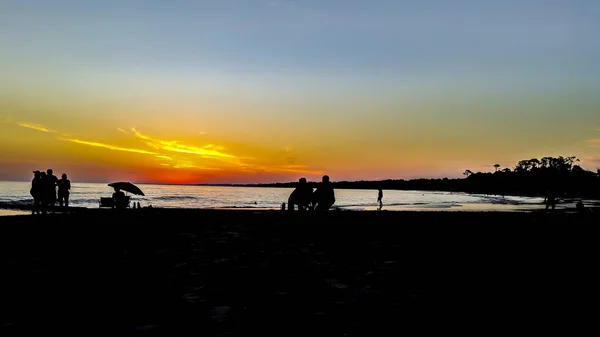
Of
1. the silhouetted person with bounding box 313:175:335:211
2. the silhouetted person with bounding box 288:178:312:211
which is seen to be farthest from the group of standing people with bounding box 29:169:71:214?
the silhouetted person with bounding box 313:175:335:211

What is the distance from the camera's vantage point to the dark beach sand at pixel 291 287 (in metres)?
5.30

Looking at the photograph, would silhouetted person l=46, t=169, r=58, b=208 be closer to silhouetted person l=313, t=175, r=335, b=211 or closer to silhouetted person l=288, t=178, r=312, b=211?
silhouetted person l=288, t=178, r=312, b=211

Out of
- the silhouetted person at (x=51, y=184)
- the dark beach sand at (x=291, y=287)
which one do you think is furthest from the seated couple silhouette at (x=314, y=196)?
the silhouetted person at (x=51, y=184)

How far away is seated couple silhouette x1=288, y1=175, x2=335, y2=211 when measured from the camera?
74.3 ft

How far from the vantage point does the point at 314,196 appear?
23.8m

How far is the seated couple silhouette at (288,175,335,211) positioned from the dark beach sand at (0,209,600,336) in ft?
26.6

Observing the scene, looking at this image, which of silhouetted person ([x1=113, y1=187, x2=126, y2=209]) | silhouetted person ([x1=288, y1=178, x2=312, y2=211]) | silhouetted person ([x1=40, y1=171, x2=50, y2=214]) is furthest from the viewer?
silhouetted person ([x1=113, y1=187, x2=126, y2=209])

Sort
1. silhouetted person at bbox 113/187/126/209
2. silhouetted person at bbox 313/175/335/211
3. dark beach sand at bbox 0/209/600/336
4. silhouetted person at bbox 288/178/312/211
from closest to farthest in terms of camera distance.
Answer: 1. dark beach sand at bbox 0/209/600/336
2. silhouetted person at bbox 313/175/335/211
3. silhouetted person at bbox 288/178/312/211
4. silhouetted person at bbox 113/187/126/209

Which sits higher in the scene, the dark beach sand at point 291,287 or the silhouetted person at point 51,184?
the silhouetted person at point 51,184

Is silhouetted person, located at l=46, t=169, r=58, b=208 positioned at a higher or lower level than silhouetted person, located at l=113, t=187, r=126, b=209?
higher

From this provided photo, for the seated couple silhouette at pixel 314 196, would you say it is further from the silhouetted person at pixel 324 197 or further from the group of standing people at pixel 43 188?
the group of standing people at pixel 43 188

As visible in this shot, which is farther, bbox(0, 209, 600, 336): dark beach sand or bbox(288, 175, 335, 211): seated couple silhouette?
bbox(288, 175, 335, 211): seated couple silhouette

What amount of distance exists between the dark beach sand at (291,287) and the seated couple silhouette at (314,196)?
8099mm

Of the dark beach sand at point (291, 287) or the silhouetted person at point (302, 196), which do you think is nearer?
the dark beach sand at point (291, 287)
